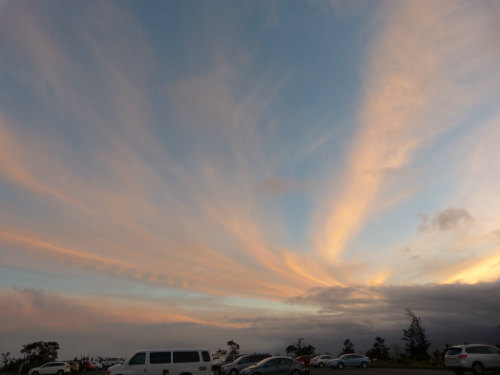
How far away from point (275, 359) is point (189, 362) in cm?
784

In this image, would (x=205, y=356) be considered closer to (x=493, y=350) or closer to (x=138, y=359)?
(x=138, y=359)

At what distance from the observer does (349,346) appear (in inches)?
4390

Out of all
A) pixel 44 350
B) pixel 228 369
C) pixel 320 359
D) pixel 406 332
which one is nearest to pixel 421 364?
pixel 320 359

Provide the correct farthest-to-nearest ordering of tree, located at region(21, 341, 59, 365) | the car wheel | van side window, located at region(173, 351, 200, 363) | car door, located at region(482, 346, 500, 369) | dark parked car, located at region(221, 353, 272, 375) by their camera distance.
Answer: tree, located at region(21, 341, 59, 365), dark parked car, located at region(221, 353, 272, 375), car door, located at region(482, 346, 500, 369), the car wheel, van side window, located at region(173, 351, 200, 363)

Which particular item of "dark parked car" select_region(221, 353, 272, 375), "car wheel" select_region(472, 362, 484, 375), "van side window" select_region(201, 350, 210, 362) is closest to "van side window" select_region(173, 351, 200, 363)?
"van side window" select_region(201, 350, 210, 362)

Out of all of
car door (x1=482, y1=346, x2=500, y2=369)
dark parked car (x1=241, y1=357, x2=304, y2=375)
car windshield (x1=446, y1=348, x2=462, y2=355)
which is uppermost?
car windshield (x1=446, y1=348, x2=462, y2=355)

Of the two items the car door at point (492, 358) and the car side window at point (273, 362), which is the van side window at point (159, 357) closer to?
the car side window at point (273, 362)

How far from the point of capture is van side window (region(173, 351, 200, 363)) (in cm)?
2019

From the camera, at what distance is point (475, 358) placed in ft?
80.6

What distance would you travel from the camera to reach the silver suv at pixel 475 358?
24469 mm

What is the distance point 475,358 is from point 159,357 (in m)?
19.2

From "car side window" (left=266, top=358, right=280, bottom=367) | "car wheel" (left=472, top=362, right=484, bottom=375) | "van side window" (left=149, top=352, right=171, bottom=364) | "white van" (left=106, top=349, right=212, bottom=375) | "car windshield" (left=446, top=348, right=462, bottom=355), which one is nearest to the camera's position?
"white van" (left=106, top=349, right=212, bottom=375)

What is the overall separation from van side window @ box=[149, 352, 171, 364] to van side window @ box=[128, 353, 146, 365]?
1.15 ft

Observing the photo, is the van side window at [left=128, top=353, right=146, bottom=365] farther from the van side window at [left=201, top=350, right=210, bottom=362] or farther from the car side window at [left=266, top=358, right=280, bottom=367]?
the car side window at [left=266, top=358, right=280, bottom=367]
